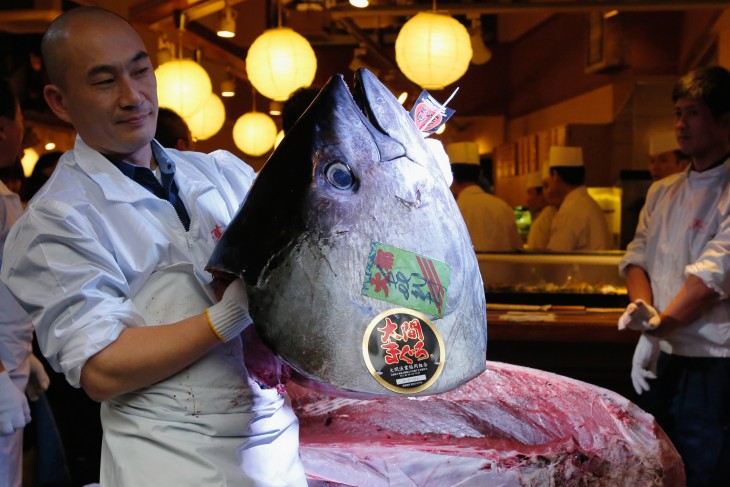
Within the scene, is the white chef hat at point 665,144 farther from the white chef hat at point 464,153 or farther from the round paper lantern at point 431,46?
the round paper lantern at point 431,46

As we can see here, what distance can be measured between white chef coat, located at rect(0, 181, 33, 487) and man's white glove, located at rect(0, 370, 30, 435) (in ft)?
0.78

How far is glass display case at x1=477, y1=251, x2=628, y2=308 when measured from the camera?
5227 mm

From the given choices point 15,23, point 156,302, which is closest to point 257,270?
point 156,302

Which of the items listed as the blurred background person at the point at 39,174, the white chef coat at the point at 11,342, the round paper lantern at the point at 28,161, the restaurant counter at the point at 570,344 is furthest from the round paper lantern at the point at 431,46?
the round paper lantern at the point at 28,161

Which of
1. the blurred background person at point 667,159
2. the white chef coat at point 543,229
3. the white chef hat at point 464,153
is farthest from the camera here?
the white chef coat at point 543,229

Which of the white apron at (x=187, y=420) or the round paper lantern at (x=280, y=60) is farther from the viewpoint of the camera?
the round paper lantern at (x=280, y=60)

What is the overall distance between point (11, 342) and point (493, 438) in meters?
2.07

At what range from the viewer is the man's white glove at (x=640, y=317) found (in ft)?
11.7

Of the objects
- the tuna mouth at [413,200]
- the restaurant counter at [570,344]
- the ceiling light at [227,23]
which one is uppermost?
the ceiling light at [227,23]

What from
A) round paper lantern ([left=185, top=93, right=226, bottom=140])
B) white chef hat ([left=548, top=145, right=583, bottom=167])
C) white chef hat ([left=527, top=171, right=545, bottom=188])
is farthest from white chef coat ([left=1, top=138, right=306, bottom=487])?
white chef hat ([left=527, top=171, right=545, bottom=188])

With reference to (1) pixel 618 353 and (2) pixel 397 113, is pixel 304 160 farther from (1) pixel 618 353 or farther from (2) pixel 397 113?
(1) pixel 618 353

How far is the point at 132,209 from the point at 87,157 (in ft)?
0.56

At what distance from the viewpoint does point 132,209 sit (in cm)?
171

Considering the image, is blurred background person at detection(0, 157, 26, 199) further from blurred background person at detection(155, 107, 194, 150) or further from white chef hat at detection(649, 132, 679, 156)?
white chef hat at detection(649, 132, 679, 156)
